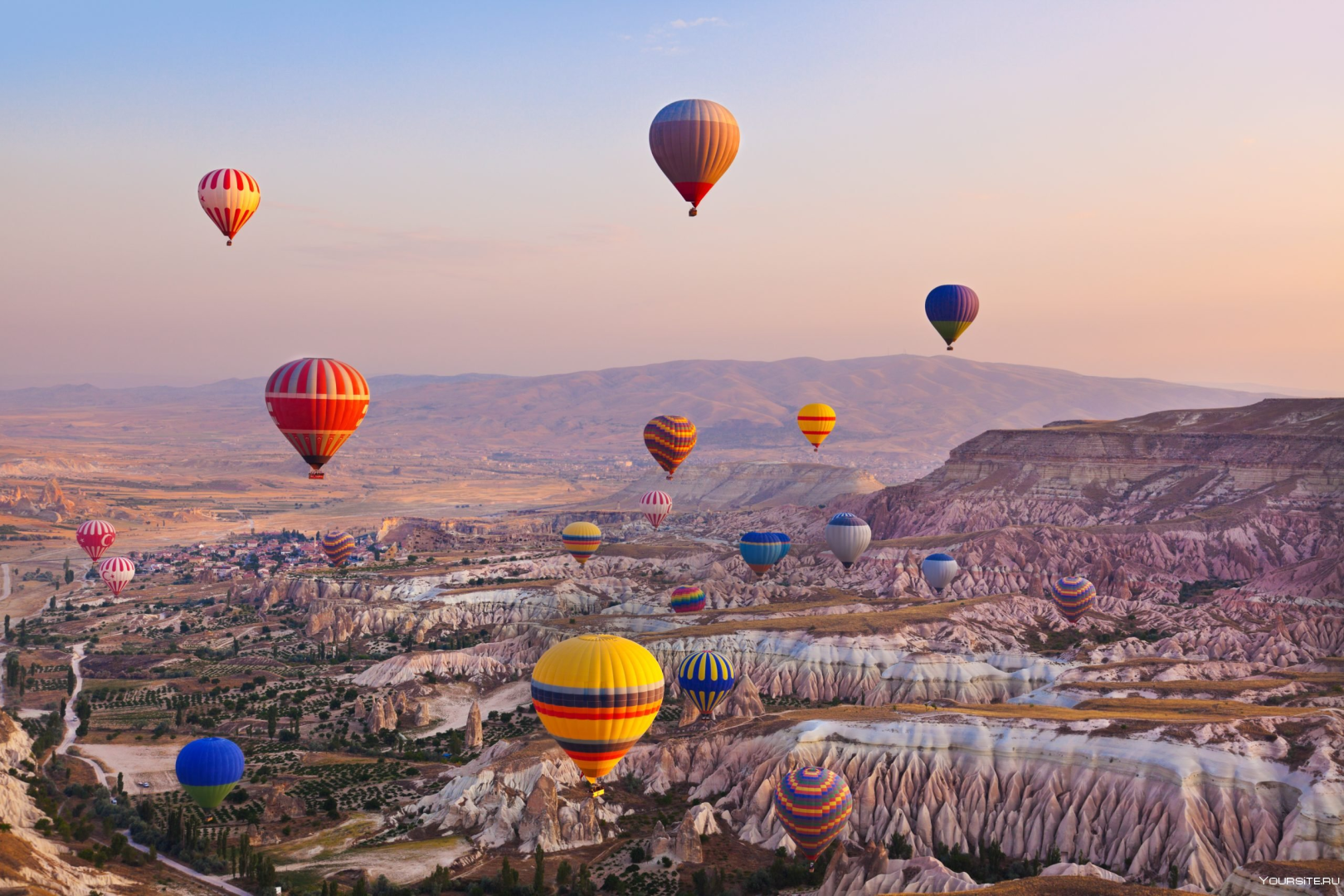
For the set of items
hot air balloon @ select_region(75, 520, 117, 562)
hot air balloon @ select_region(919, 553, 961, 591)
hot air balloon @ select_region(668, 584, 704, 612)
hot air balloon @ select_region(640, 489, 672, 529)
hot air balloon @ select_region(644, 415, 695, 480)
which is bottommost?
hot air balloon @ select_region(668, 584, 704, 612)

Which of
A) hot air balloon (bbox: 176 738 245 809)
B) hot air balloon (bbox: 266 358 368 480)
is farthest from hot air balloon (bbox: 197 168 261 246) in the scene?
hot air balloon (bbox: 176 738 245 809)

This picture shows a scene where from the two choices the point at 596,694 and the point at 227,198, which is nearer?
the point at 596,694

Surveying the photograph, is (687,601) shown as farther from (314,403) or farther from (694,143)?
(314,403)

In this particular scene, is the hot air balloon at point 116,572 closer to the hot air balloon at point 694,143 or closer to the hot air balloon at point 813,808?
the hot air balloon at point 694,143

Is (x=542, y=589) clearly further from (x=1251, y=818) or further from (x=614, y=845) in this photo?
(x=1251, y=818)

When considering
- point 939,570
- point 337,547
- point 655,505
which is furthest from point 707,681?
point 337,547

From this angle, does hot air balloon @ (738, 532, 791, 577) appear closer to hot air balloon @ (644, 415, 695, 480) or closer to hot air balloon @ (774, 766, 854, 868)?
hot air balloon @ (644, 415, 695, 480)

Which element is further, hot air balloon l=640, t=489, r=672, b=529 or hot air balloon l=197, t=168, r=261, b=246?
hot air balloon l=640, t=489, r=672, b=529
